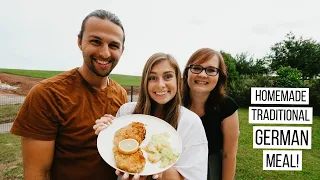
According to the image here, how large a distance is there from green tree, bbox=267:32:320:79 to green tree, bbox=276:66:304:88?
40.8 feet

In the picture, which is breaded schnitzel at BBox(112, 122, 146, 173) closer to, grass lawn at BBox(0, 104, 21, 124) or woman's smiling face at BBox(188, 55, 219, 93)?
woman's smiling face at BBox(188, 55, 219, 93)

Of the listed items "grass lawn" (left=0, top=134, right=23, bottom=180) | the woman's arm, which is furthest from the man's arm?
"grass lawn" (left=0, top=134, right=23, bottom=180)

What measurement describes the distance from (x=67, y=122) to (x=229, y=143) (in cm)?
187

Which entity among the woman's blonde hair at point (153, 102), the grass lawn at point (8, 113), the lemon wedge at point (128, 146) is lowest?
the grass lawn at point (8, 113)

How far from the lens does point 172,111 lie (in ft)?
7.72

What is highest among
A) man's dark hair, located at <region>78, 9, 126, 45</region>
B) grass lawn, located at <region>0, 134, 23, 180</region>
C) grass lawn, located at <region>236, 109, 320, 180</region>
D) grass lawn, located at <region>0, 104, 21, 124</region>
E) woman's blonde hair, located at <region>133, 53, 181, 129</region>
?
man's dark hair, located at <region>78, 9, 126, 45</region>

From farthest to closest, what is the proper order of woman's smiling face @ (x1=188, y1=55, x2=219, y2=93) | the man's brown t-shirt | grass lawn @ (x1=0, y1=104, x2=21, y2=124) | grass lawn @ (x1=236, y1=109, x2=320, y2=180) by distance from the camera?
grass lawn @ (x1=0, y1=104, x2=21, y2=124) → grass lawn @ (x1=236, y1=109, x2=320, y2=180) → woman's smiling face @ (x1=188, y1=55, x2=219, y2=93) → the man's brown t-shirt

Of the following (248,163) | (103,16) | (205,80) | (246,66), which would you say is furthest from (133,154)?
(246,66)

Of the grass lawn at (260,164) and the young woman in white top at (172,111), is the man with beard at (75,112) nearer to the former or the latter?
the young woman in white top at (172,111)

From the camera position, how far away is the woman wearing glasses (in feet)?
9.77

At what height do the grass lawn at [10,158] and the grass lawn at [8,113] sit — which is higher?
the grass lawn at [8,113]

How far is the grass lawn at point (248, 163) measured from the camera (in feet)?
22.0

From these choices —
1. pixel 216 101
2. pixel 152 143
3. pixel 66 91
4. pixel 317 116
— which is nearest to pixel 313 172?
pixel 216 101

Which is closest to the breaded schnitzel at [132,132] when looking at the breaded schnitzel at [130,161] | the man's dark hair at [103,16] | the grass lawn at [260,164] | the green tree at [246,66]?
the breaded schnitzel at [130,161]
